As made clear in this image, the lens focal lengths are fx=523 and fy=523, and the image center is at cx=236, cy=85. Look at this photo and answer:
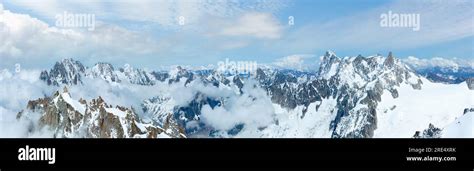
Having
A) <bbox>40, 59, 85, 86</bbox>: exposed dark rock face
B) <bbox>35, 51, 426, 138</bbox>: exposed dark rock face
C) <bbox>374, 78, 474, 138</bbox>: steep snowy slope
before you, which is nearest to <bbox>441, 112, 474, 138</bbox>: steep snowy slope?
<bbox>374, 78, 474, 138</bbox>: steep snowy slope

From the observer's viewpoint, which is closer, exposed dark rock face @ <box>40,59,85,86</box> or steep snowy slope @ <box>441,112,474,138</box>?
steep snowy slope @ <box>441,112,474,138</box>

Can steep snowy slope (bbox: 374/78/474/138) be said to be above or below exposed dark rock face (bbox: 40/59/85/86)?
below

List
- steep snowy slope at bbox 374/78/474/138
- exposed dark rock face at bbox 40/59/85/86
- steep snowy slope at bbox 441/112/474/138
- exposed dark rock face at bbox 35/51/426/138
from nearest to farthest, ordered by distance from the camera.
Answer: steep snowy slope at bbox 441/112/474/138 → exposed dark rock face at bbox 40/59/85/86 → steep snowy slope at bbox 374/78/474/138 → exposed dark rock face at bbox 35/51/426/138

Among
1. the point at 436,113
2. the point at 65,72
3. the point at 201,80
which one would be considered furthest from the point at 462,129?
the point at 436,113

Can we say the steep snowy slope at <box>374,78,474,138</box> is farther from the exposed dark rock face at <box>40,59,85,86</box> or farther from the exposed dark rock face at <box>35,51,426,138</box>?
the exposed dark rock face at <box>40,59,85,86</box>

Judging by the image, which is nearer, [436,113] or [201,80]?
[201,80]

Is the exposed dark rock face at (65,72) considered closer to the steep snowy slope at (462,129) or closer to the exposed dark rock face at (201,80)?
the exposed dark rock face at (201,80)

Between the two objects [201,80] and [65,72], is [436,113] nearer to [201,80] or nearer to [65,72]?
[201,80]

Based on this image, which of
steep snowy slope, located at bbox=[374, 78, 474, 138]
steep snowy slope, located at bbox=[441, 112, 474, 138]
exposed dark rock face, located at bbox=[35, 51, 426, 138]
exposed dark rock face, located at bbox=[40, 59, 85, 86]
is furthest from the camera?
exposed dark rock face, located at bbox=[35, 51, 426, 138]
